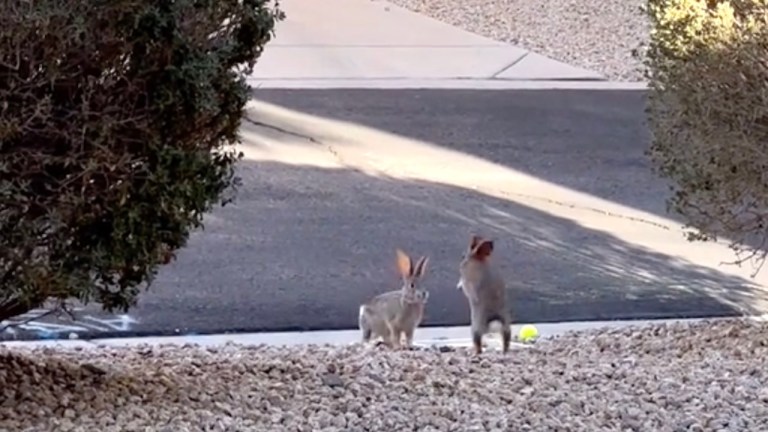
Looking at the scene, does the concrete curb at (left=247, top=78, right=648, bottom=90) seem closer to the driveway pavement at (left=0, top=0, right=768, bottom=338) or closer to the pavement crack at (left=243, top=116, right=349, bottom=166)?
the driveway pavement at (left=0, top=0, right=768, bottom=338)

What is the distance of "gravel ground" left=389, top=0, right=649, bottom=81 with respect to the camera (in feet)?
59.9

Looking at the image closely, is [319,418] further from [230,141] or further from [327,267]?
[327,267]

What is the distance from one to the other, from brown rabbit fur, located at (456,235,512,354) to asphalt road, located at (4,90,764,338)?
4.89 ft

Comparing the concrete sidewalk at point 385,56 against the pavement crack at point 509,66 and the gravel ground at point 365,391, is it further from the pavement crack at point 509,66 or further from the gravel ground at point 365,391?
the gravel ground at point 365,391

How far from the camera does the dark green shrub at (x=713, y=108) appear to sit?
6.70m

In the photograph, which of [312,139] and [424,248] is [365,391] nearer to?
[424,248]

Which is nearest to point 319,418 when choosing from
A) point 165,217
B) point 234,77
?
point 165,217

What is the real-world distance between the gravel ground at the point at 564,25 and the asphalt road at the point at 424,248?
3.76 meters

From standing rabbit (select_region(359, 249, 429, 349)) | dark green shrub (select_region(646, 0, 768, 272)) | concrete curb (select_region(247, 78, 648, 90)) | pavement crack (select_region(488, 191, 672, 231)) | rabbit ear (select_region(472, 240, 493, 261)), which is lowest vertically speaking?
standing rabbit (select_region(359, 249, 429, 349))

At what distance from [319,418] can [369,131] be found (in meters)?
9.10

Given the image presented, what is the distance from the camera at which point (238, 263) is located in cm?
948

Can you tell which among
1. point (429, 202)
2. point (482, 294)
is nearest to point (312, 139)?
point (429, 202)

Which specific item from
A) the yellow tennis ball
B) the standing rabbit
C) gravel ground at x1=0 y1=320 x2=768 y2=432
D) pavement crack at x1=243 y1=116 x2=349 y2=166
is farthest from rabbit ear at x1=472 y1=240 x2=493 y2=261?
pavement crack at x1=243 y1=116 x2=349 y2=166

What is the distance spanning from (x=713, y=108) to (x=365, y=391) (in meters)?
2.26
